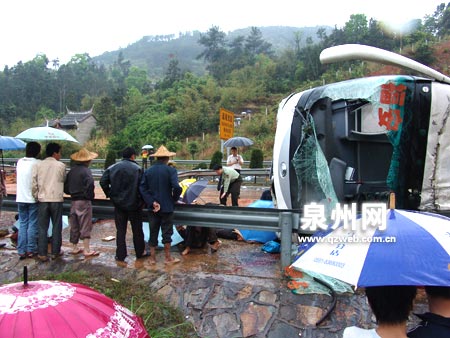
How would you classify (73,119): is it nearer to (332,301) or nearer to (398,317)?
(332,301)

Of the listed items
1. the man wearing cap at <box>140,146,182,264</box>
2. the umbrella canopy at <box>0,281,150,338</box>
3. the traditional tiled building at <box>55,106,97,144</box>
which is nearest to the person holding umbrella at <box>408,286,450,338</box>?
the umbrella canopy at <box>0,281,150,338</box>

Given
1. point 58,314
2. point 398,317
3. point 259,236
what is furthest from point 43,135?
point 398,317

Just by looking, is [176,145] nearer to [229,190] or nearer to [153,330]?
[229,190]

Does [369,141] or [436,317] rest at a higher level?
[369,141]

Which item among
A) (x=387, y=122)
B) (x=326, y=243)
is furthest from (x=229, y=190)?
(x=326, y=243)

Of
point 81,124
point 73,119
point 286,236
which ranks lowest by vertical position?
point 286,236

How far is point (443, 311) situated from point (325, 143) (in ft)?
10.7

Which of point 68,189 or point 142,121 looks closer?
point 68,189

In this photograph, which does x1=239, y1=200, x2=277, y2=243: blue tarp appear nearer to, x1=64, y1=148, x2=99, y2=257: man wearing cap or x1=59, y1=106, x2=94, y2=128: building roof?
x1=64, y1=148, x2=99, y2=257: man wearing cap

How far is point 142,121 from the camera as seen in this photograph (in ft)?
140

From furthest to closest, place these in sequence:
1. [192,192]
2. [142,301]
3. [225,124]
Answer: [225,124] → [192,192] → [142,301]

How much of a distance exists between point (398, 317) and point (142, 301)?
3.11 meters

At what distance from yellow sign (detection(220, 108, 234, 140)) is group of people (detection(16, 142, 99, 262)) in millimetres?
6056

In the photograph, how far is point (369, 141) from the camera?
5008 mm
